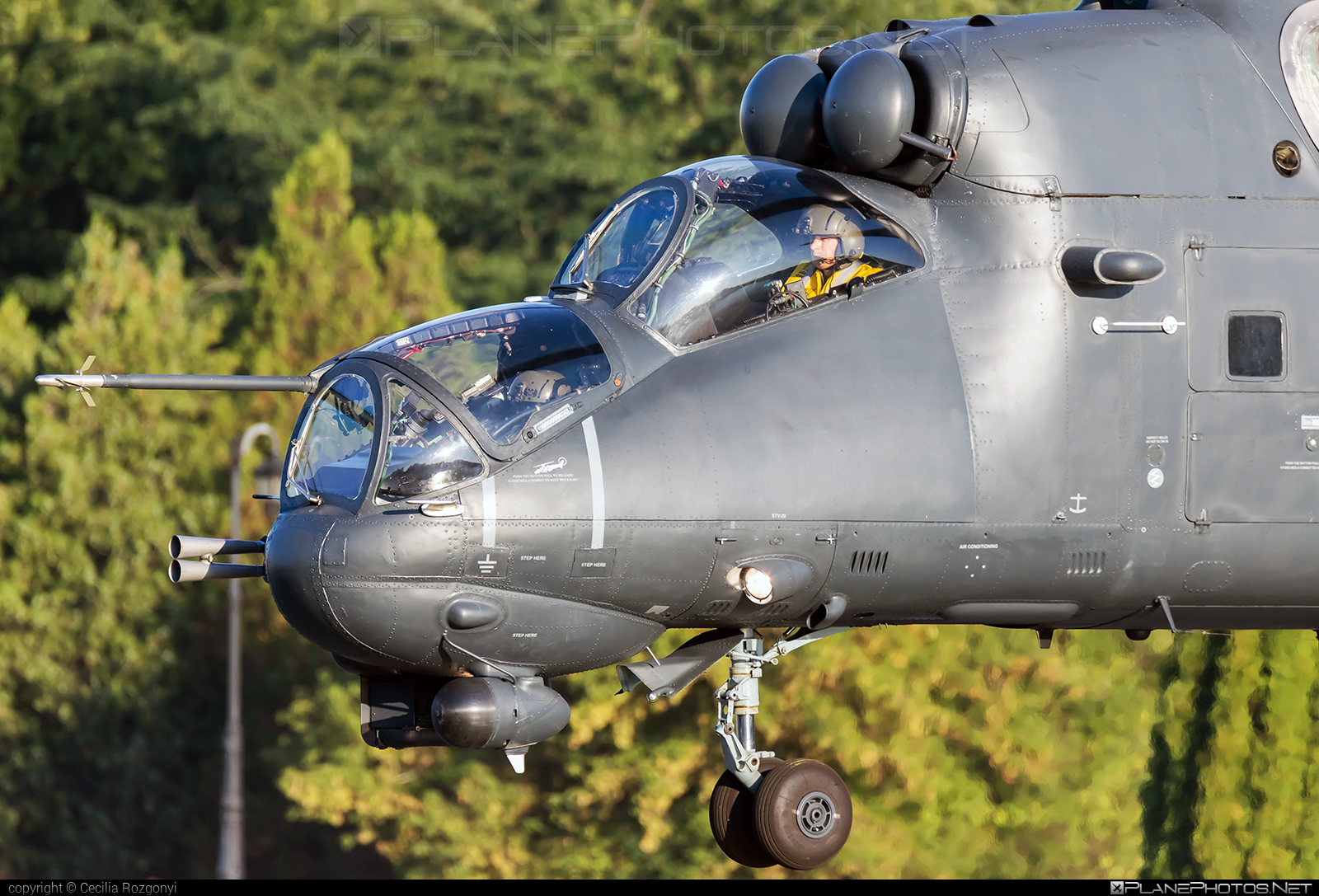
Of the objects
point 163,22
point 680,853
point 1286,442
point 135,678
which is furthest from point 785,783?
point 163,22

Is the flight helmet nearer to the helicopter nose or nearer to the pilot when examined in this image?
the pilot

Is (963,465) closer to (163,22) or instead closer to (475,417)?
(475,417)

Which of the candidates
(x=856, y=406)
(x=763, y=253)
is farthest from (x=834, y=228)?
(x=856, y=406)

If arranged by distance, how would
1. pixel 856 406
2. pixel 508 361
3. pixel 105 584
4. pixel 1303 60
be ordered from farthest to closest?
1. pixel 105 584
2. pixel 1303 60
3. pixel 856 406
4. pixel 508 361

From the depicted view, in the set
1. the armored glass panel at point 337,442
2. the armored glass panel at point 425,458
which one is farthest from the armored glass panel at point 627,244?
the armored glass panel at point 337,442

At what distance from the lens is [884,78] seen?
895 cm

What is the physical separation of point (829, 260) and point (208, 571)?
333 centimetres

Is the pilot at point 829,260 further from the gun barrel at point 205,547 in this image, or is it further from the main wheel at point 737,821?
the gun barrel at point 205,547

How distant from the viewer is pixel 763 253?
8.80 metres

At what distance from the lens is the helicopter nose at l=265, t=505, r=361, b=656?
8.10 metres

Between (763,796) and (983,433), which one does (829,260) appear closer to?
(983,433)

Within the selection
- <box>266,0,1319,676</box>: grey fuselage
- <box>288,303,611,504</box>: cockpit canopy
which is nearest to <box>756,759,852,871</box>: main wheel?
<box>266,0,1319,676</box>: grey fuselage

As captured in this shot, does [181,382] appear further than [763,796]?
Yes

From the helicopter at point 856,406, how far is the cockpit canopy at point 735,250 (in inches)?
0.7
